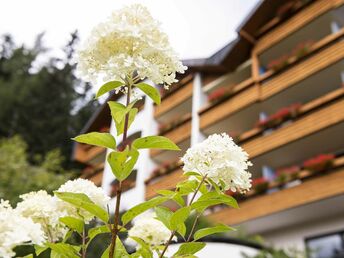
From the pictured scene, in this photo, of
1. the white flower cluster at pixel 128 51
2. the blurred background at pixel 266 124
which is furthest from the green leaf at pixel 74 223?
the blurred background at pixel 266 124

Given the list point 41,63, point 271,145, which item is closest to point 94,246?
point 271,145

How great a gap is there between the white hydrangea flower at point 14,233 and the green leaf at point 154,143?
45 centimetres

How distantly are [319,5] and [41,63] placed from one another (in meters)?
31.4

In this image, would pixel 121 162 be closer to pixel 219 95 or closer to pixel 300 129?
pixel 300 129

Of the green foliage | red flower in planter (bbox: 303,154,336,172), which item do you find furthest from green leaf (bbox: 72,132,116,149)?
the green foliage

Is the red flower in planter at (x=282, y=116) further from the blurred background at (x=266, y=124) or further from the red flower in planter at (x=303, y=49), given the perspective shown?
the red flower in planter at (x=303, y=49)

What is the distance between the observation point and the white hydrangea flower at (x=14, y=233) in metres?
1.10

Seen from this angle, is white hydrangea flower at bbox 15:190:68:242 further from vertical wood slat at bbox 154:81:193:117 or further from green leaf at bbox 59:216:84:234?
vertical wood slat at bbox 154:81:193:117

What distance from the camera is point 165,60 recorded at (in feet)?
5.33

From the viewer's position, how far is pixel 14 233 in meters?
1.14

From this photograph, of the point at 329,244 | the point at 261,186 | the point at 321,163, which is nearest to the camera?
the point at 321,163

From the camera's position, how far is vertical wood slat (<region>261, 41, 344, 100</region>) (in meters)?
13.8

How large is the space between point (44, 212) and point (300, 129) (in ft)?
41.1

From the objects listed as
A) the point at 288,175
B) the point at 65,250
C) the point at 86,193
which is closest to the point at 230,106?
the point at 288,175
